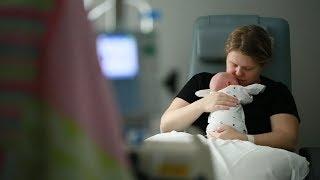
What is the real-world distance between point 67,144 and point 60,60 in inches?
3.7

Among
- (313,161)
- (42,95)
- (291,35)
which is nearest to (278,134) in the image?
Result: (313,161)

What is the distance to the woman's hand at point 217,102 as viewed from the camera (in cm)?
177

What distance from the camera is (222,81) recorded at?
186 centimetres

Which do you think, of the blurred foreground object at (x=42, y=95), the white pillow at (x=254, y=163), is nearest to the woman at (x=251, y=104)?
the white pillow at (x=254, y=163)

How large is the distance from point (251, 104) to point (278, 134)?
0.65 feet

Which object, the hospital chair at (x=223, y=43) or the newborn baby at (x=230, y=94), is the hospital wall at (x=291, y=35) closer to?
the hospital chair at (x=223, y=43)

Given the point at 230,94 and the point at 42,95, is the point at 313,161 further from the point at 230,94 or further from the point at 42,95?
the point at 42,95

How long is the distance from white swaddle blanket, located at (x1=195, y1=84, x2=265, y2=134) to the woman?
0.08ft

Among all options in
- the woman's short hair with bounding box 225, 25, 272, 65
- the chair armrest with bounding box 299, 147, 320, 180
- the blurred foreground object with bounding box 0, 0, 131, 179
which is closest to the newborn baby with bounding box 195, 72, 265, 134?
the woman's short hair with bounding box 225, 25, 272, 65

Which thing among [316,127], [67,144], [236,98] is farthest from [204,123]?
[67,144]

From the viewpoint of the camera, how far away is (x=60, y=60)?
533 mm

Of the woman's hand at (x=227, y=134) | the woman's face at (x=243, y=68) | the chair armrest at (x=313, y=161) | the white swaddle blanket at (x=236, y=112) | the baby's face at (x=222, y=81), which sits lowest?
the chair armrest at (x=313, y=161)

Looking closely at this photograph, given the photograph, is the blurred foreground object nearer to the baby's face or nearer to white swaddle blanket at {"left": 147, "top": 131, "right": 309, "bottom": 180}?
white swaddle blanket at {"left": 147, "top": 131, "right": 309, "bottom": 180}

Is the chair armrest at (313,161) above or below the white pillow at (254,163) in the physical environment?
below
